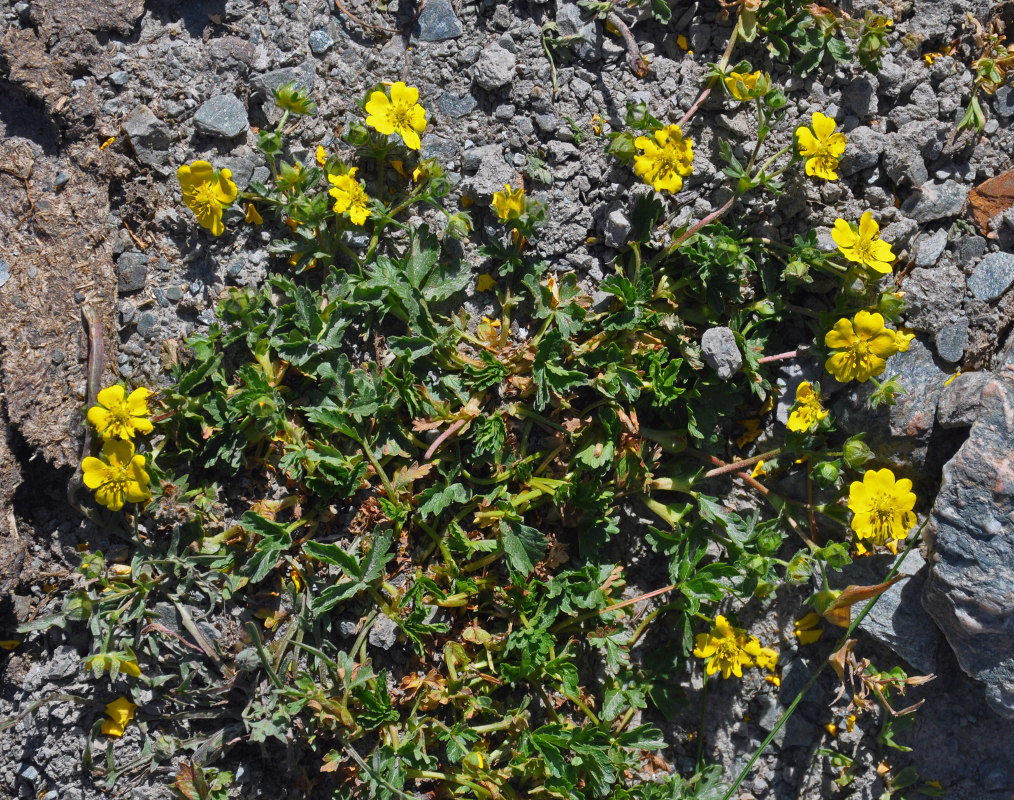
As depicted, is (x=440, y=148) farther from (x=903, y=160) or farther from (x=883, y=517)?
(x=883, y=517)

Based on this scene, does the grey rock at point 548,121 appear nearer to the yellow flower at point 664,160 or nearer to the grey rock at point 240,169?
the yellow flower at point 664,160

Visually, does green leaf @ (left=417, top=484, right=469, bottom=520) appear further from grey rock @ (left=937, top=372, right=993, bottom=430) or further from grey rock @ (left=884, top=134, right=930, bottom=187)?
grey rock @ (left=884, top=134, right=930, bottom=187)

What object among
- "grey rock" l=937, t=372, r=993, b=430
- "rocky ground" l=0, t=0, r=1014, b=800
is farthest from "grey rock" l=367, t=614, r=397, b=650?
"grey rock" l=937, t=372, r=993, b=430

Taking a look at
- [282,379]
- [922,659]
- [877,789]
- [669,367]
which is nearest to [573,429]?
[669,367]

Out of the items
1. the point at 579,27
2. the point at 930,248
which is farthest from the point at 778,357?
the point at 579,27

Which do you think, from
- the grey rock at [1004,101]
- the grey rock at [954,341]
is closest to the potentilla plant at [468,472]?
the grey rock at [954,341]

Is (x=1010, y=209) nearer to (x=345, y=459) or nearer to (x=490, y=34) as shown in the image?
(x=490, y=34)
